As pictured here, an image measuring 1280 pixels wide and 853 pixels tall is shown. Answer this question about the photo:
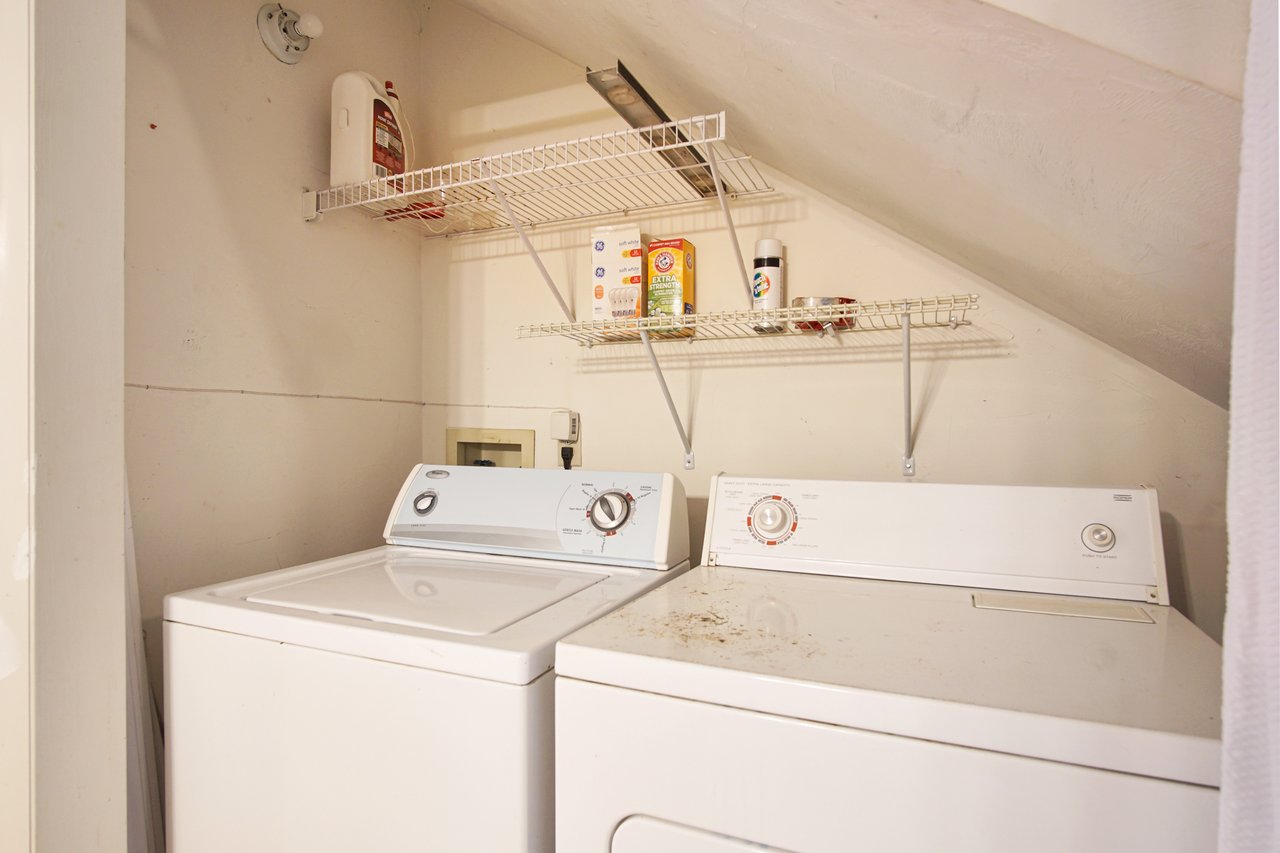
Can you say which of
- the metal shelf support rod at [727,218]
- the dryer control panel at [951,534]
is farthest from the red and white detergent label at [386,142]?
the dryer control panel at [951,534]

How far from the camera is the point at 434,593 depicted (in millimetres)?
1164

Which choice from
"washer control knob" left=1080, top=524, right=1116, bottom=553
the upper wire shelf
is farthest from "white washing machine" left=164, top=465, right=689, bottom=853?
the upper wire shelf

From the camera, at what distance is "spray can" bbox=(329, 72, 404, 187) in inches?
65.5

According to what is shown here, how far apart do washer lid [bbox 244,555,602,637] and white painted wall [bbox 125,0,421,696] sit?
0.39 metres

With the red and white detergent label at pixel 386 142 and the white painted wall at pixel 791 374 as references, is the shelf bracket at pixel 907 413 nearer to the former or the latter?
the white painted wall at pixel 791 374

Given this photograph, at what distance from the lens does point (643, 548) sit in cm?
135

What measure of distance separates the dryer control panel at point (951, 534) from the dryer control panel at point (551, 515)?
0.12 meters

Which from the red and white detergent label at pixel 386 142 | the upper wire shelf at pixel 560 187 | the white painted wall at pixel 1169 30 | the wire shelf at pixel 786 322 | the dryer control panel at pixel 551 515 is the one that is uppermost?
the red and white detergent label at pixel 386 142

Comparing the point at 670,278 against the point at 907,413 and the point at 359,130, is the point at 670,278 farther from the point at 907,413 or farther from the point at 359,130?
the point at 359,130

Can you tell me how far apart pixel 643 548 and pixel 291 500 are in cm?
98

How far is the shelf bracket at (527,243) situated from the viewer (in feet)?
5.31

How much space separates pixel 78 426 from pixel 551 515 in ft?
2.78
